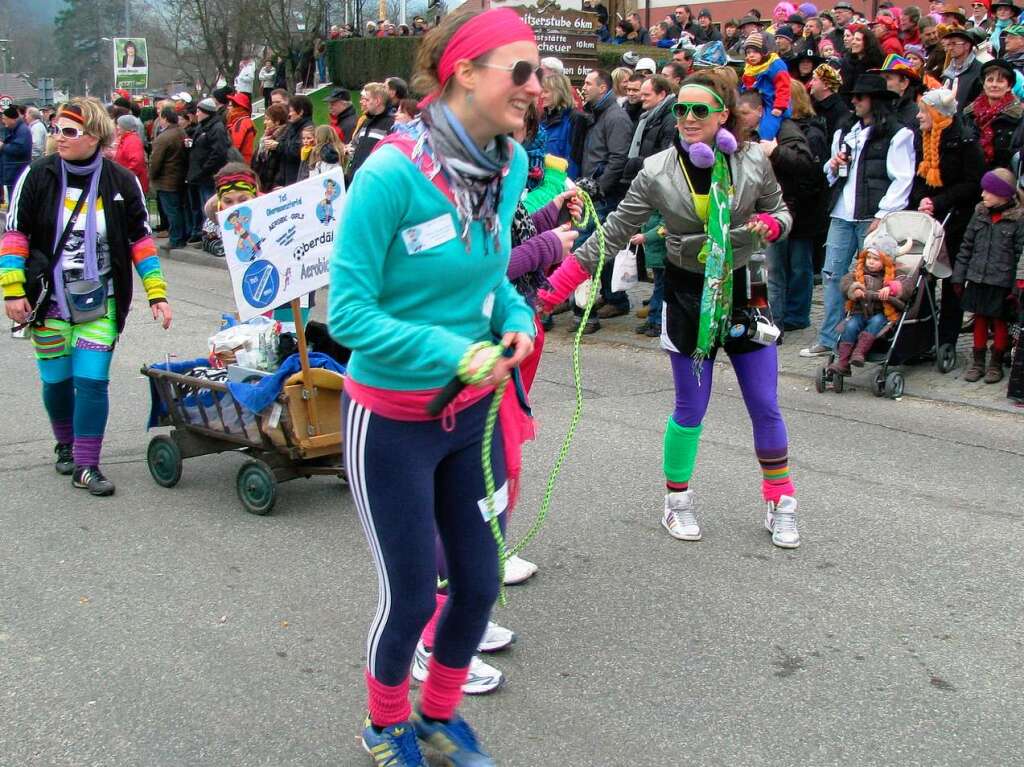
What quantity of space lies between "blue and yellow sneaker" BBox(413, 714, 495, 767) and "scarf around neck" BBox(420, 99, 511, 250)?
1.36m

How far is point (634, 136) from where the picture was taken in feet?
31.9

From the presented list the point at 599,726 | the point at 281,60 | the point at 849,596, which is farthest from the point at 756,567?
the point at 281,60

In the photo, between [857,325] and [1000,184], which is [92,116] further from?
[1000,184]

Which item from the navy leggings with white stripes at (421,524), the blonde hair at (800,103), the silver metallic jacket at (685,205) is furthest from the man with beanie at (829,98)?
the navy leggings with white stripes at (421,524)

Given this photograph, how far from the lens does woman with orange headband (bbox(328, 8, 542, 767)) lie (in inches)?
103

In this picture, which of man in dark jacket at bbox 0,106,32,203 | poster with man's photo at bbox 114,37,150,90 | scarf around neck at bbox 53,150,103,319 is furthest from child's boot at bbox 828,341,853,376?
poster with man's photo at bbox 114,37,150,90

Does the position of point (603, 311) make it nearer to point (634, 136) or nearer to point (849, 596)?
point (634, 136)

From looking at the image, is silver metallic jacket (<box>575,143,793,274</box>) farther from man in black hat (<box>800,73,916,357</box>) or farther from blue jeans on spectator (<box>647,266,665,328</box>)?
blue jeans on spectator (<box>647,266,665,328</box>)

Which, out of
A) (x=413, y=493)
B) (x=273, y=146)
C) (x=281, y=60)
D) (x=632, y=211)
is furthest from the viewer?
(x=281, y=60)

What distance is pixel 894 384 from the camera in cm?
765

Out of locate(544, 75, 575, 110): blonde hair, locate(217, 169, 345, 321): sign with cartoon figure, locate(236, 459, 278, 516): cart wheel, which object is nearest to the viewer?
locate(217, 169, 345, 321): sign with cartoon figure

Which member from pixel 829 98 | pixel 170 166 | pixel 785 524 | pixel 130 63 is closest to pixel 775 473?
pixel 785 524

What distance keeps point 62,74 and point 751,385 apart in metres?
80.9

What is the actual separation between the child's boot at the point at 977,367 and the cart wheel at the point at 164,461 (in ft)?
17.8
